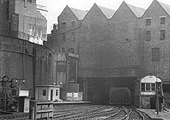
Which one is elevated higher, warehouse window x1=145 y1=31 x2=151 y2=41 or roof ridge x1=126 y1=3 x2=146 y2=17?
roof ridge x1=126 y1=3 x2=146 y2=17

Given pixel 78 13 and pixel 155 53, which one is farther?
pixel 78 13

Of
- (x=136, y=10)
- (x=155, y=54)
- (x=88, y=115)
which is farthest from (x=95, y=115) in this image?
(x=136, y=10)

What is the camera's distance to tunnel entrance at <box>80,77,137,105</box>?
4950cm

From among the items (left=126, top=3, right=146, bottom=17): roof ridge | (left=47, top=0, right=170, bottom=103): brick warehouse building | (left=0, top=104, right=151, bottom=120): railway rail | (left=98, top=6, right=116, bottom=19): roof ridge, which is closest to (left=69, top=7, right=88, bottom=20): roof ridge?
(left=47, top=0, right=170, bottom=103): brick warehouse building

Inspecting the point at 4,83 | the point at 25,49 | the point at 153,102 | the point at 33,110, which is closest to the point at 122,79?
the point at 153,102

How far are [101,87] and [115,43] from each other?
7.36 metres

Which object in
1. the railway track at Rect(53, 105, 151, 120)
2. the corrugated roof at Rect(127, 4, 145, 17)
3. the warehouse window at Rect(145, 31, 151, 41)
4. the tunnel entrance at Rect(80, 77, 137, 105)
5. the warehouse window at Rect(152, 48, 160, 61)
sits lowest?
the railway track at Rect(53, 105, 151, 120)

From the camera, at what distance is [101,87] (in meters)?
51.7

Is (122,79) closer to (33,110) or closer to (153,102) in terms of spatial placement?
(153,102)

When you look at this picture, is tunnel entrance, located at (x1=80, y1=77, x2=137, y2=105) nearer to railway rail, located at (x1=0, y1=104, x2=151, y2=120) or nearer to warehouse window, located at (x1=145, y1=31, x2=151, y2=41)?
warehouse window, located at (x1=145, y1=31, x2=151, y2=41)

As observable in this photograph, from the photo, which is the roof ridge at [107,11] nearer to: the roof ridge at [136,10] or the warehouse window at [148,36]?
the roof ridge at [136,10]

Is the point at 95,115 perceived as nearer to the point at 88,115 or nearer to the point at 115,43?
the point at 88,115

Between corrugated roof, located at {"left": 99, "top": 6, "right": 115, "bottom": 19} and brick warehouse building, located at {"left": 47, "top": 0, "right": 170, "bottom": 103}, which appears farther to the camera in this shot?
corrugated roof, located at {"left": 99, "top": 6, "right": 115, "bottom": 19}

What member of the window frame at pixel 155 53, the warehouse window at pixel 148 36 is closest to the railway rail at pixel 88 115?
the window frame at pixel 155 53
